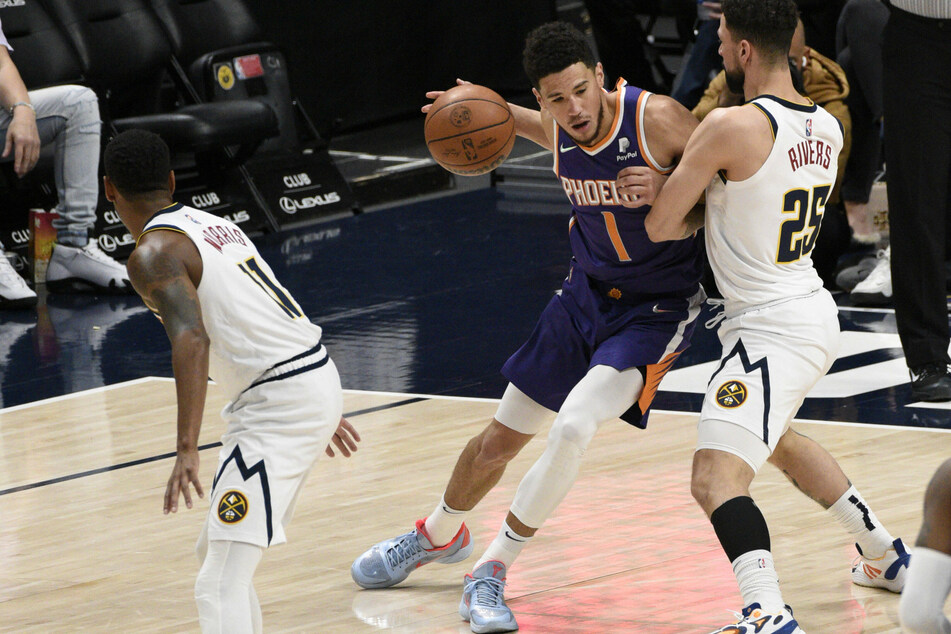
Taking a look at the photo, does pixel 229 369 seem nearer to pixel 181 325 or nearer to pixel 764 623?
pixel 181 325

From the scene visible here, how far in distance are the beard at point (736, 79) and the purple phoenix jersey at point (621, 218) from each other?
252 millimetres

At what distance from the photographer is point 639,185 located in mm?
4188

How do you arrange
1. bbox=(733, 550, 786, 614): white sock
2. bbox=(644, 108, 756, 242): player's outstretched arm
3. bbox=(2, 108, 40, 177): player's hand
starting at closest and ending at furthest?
bbox=(733, 550, 786, 614): white sock, bbox=(644, 108, 756, 242): player's outstretched arm, bbox=(2, 108, 40, 177): player's hand

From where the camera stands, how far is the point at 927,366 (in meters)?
6.22

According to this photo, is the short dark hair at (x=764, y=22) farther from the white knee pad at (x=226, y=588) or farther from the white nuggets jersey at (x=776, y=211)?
the white knee pad at (x=226, y=588)

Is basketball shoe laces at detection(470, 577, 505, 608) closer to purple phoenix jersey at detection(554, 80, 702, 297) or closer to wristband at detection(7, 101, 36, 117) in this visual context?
purple phoenix jersey at detection(554, 80, 702, 297)

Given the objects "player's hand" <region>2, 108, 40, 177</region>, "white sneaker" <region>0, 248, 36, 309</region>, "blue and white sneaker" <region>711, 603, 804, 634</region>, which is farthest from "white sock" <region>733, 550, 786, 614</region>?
"white sneaker" <region>0, 248, 36, 309</region>

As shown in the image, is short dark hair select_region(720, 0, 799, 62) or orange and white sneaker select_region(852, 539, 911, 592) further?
orange and white sneaker select_region(852, 539, 911, 592)

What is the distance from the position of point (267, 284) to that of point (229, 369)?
0.24 metres

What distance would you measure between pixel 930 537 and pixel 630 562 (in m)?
2.06

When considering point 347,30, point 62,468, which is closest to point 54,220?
point 62,468

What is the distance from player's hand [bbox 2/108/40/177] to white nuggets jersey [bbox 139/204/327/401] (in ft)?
15.9

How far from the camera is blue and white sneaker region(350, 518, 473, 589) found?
4.58 meters

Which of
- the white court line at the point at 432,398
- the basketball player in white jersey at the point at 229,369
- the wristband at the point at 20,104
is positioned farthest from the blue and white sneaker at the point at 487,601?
the wristband at the point at 20,104
